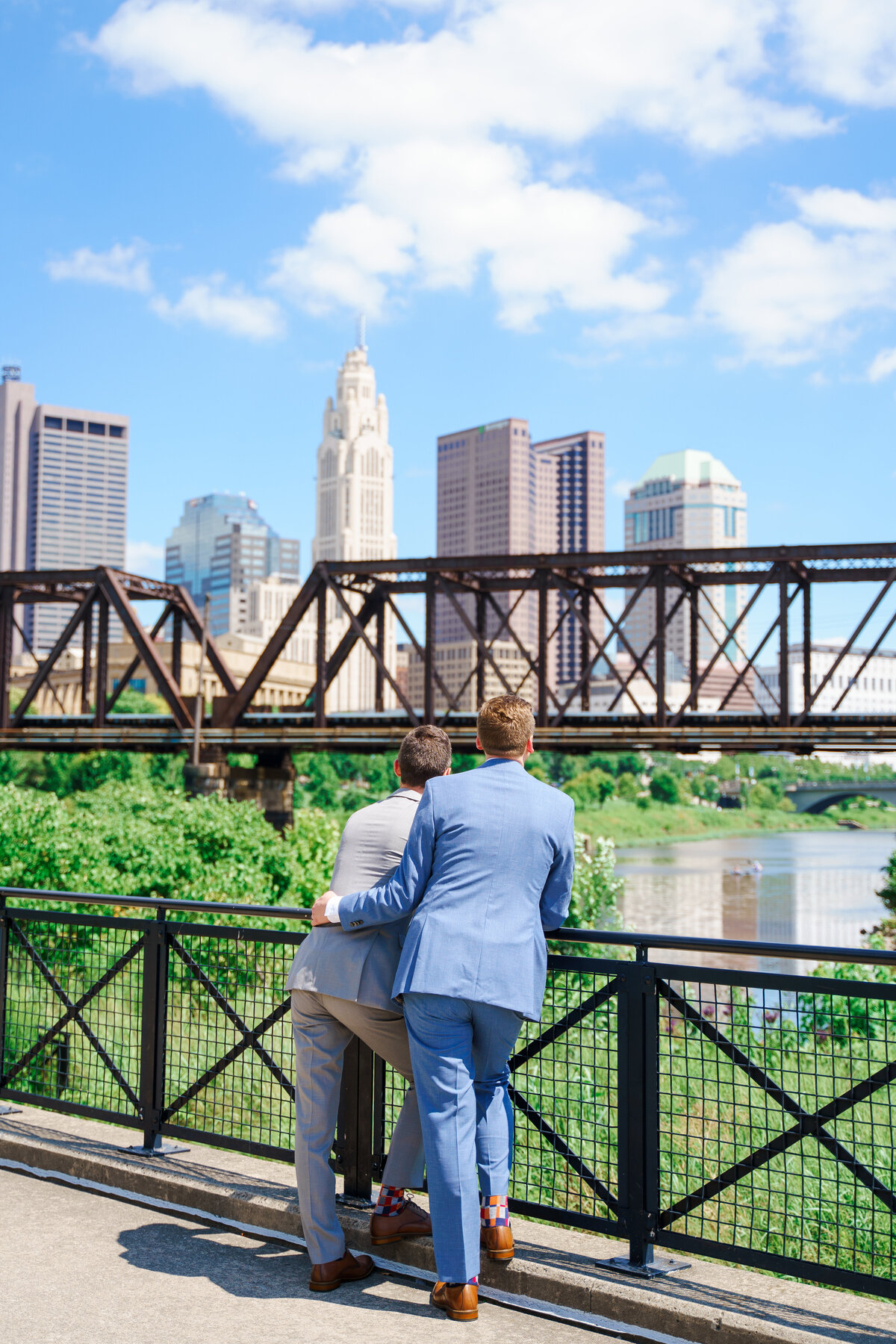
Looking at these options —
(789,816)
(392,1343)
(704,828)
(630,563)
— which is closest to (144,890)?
(630,563)

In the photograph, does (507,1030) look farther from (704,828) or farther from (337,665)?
(704,828)

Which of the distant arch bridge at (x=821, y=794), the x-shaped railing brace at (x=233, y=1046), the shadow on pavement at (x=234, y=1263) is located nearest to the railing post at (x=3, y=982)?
the x-shaped railing brace at (x=233, y=1046)

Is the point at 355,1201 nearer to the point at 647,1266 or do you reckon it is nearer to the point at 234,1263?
the point at 234,1263

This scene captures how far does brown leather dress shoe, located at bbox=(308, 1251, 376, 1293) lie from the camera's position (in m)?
4.99

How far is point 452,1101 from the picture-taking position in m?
4.62

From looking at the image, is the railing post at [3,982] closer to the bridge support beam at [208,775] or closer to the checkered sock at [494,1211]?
the checkered sock at [494,1211]

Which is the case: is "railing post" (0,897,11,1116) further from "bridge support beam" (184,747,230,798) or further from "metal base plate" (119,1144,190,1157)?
"bridge support beam" (184,747,230,798)

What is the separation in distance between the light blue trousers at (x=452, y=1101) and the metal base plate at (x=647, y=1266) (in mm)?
664

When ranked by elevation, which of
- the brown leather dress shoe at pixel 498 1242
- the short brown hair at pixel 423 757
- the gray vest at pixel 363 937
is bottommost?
the brown leather dress shoe at pixel 498 1242

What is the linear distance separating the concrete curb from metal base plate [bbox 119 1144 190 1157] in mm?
37

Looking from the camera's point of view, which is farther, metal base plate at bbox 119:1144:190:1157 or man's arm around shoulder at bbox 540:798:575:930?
→ metal base plate at bbox 119:1144:190:1157

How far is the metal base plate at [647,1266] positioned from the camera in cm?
492

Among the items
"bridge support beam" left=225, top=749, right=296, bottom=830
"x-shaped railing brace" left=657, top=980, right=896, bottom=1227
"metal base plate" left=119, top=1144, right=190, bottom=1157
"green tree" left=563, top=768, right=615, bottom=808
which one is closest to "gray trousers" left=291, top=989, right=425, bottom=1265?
"x-shaped railing brace" left=657, top=980, right=896, bottom=1227

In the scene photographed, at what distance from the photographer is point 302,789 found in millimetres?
92375
